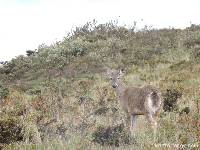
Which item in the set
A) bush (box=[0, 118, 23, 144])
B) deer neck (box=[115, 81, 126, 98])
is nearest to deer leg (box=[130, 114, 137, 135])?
deer neck (box=[115, 81, 126, 98])

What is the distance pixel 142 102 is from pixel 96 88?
32.9 feet

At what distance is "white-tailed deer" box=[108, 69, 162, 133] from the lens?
→ 40.4 ft

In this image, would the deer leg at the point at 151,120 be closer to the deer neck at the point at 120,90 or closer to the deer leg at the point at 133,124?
the deer leg at the point at 133,124

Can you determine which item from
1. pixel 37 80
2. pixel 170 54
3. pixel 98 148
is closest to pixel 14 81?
pixel 37 80

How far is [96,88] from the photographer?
2248 centimetres

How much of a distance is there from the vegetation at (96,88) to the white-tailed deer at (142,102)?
265 mm

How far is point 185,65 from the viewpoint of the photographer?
2658 cm

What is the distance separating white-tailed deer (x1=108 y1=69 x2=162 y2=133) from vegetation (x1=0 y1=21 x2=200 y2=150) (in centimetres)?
27

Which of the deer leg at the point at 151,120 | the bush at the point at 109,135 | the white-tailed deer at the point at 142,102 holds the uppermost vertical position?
the white-tailed deer at the point at 142,102

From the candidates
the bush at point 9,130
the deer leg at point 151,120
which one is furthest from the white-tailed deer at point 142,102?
the bush at point 9,130

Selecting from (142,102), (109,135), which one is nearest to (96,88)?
(142,102)

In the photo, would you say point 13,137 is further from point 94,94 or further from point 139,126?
point 94,94

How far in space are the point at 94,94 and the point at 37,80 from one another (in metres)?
10.1

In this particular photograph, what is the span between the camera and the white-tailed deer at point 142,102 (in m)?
12.3
